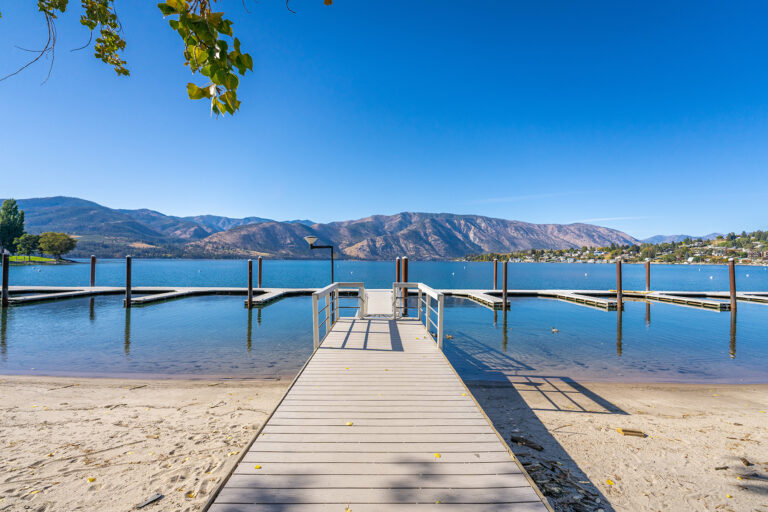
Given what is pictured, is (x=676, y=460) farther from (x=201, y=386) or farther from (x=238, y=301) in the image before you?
(x=238, y=301)

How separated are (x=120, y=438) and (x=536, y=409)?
22.9ft

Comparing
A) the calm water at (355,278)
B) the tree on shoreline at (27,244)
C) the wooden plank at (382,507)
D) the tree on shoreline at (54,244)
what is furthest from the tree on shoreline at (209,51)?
the tree on shoreline at (54,244)

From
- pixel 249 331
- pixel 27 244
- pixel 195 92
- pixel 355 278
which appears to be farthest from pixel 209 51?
pixel 27 244

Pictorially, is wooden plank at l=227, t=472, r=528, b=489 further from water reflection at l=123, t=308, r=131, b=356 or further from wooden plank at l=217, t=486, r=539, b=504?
water reflection at l=123, t=308, r=131, b=356

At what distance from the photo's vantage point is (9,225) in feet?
254

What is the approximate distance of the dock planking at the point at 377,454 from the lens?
2.63 meters

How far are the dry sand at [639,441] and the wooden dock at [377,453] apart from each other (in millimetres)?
1114

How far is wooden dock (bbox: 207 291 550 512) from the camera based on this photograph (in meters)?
2.63

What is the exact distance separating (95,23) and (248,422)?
5471mm

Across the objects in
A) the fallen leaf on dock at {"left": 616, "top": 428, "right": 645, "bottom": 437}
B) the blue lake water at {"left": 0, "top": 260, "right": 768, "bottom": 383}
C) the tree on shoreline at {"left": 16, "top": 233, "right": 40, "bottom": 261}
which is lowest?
the blue lake water at {"left": 0, "top": 260, "right": 768, "bottom": 383}

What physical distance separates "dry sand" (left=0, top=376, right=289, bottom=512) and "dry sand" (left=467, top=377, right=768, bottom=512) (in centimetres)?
406

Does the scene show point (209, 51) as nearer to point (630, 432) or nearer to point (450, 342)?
point (630, 432)

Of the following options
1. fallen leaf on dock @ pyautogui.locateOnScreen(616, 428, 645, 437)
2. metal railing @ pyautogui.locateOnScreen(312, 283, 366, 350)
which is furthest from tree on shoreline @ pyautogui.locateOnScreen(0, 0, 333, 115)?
fallen leaf on dock @ pyautogui.locateOnScreen(616, 428, 645, 437)

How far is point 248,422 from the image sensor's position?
555 centimetres
